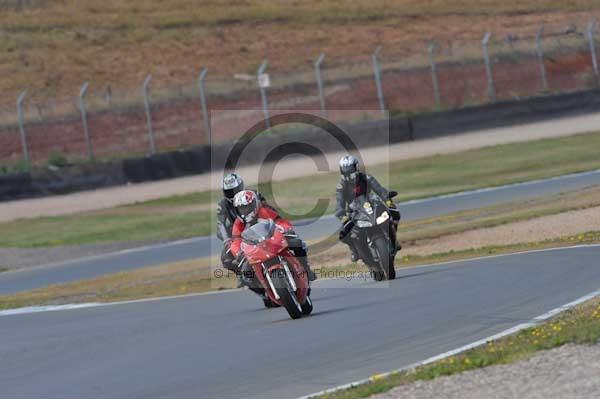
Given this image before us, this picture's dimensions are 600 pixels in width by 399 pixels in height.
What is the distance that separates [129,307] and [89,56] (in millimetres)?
38502

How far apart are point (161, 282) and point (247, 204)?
7414mm

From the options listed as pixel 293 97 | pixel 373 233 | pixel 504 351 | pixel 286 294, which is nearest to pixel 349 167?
pixel 373 233

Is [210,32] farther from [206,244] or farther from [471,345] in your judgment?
[471,345]

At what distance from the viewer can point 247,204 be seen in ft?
39.8

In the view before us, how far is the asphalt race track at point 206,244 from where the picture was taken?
882 inches

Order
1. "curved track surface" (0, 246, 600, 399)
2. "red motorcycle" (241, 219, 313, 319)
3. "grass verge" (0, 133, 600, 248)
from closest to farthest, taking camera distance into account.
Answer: "curved track surface" (0, 246, 600, 399)
"red motorcycle" (241, 219, 313, 319)
"grass verge" (0, 133, 600, 248)

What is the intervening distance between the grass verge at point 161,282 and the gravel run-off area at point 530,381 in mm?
8876

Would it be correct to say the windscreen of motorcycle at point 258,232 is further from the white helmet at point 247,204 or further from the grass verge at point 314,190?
the grass verge at point 314,190

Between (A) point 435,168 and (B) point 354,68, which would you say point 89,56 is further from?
(A) point 435,168

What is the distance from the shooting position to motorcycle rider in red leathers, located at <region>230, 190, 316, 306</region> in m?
12.2

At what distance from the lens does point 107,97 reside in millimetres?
43469

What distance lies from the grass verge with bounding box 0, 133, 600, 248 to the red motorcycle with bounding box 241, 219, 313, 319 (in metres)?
14.8

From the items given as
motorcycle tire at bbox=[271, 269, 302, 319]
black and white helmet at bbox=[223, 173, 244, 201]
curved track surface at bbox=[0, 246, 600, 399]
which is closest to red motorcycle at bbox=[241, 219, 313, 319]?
motorcycle tire at bbox=[271, 269, 302, 319]

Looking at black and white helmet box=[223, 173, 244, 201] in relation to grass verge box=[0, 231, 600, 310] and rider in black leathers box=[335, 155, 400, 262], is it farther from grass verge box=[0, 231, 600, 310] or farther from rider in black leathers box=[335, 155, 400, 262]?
grass verge box=[0, 231, 600, 310]
